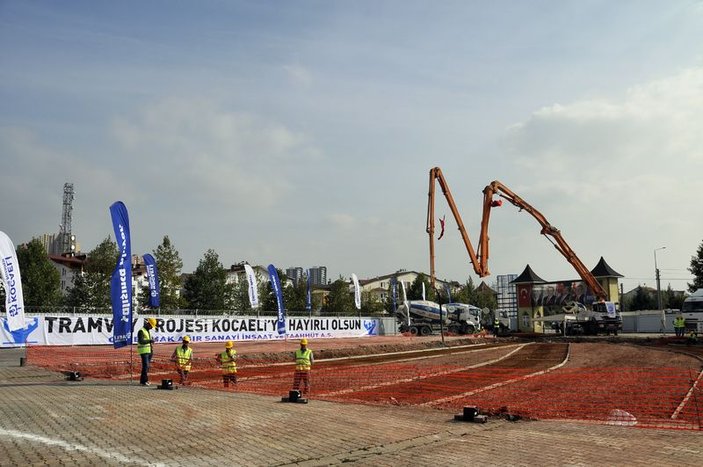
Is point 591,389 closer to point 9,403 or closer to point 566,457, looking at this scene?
point 566,457

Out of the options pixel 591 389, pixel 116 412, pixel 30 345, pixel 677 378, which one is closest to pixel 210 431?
pixel 116 412

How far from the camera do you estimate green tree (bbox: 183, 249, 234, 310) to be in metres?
53.5

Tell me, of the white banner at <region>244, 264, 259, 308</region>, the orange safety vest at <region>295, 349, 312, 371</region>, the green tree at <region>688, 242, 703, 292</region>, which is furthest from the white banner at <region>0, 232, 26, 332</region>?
the green tree at <region>688, 242, 703, 292</region>

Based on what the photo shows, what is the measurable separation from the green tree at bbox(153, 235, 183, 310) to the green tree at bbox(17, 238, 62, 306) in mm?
10280

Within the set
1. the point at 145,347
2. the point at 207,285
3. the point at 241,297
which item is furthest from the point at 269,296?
the point at 145,347

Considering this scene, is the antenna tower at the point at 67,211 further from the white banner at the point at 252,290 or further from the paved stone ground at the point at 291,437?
the paved stone ground at the point at 291,437

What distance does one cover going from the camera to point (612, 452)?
7398 millimetres

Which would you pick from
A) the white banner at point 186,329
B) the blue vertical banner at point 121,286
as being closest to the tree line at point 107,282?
the white banner at point 186,329

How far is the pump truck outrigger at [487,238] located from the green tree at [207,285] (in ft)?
70.5

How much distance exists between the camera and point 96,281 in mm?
48812

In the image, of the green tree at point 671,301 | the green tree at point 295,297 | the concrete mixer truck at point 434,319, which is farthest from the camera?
the green tree at point 671,301

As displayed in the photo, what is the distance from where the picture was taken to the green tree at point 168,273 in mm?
49938

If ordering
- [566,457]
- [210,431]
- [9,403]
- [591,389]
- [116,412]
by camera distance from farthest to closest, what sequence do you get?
1. [591,389]
2. [9,403]
3. [116,412]
4. [210,431]
5. [566,457]

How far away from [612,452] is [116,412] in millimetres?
8120
